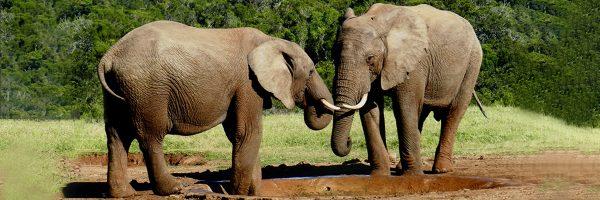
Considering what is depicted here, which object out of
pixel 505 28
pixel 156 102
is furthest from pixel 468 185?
pixel 505 28

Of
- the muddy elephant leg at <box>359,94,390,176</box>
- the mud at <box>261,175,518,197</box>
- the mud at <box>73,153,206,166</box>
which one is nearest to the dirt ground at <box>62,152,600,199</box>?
the mud at <box>73,153,206,166</box>

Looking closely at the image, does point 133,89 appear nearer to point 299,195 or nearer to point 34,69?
point 299,195

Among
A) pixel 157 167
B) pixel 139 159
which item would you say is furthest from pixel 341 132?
pixel 139 159

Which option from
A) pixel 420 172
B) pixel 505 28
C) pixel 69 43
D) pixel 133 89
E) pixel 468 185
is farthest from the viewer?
pixel 69 43

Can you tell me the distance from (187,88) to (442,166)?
455 centimetres

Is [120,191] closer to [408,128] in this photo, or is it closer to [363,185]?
[363,185]

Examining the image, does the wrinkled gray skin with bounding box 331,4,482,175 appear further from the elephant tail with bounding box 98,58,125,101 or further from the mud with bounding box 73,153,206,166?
the mud with bounding box 73,153,206,166

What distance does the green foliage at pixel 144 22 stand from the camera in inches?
1515

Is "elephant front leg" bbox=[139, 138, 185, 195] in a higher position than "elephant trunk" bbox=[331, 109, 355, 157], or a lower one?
higher

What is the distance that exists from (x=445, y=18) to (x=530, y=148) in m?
4.88

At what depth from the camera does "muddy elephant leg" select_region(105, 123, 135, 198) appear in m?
12.0

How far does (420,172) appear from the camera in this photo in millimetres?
14148

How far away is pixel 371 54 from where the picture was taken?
13508mm

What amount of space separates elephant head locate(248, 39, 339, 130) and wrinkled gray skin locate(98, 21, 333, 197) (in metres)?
0.01
